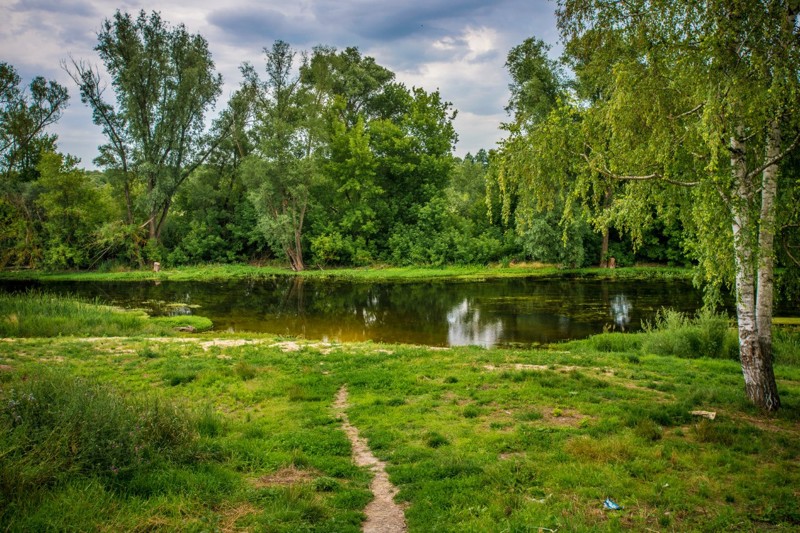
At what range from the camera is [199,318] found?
2534 cm

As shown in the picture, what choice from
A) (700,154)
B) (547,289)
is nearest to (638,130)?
A: (700,154)

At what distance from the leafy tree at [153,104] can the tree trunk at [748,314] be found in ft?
163

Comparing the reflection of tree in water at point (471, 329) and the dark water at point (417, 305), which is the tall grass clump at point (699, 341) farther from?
the reflection of tree in water at point (471, 329)

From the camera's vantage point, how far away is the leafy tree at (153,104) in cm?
4794

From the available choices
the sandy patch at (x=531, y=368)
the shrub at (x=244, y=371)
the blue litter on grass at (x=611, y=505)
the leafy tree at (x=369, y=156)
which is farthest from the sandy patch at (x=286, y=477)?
the leafy tree at (x=369, y=156)

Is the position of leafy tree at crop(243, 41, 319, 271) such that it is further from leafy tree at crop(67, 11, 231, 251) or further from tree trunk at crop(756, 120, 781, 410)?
tree trunk at crop(756, 120, 781, 410)

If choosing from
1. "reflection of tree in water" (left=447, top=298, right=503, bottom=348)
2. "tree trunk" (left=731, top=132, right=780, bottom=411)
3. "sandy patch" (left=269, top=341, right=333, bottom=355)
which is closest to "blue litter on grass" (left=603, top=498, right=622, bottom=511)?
"tree trunk" (left=731, top=132, right=780, bottom=411)

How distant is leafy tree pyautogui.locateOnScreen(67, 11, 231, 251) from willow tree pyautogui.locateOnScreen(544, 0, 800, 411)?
155ft

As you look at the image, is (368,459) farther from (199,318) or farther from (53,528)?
(199,318)

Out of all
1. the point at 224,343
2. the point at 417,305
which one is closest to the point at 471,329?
the point at 417,305

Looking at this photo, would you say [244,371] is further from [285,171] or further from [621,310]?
[285,171]

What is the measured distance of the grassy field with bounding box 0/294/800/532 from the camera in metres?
5.59

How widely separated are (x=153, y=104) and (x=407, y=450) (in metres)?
51.9

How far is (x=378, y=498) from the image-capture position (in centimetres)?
652
